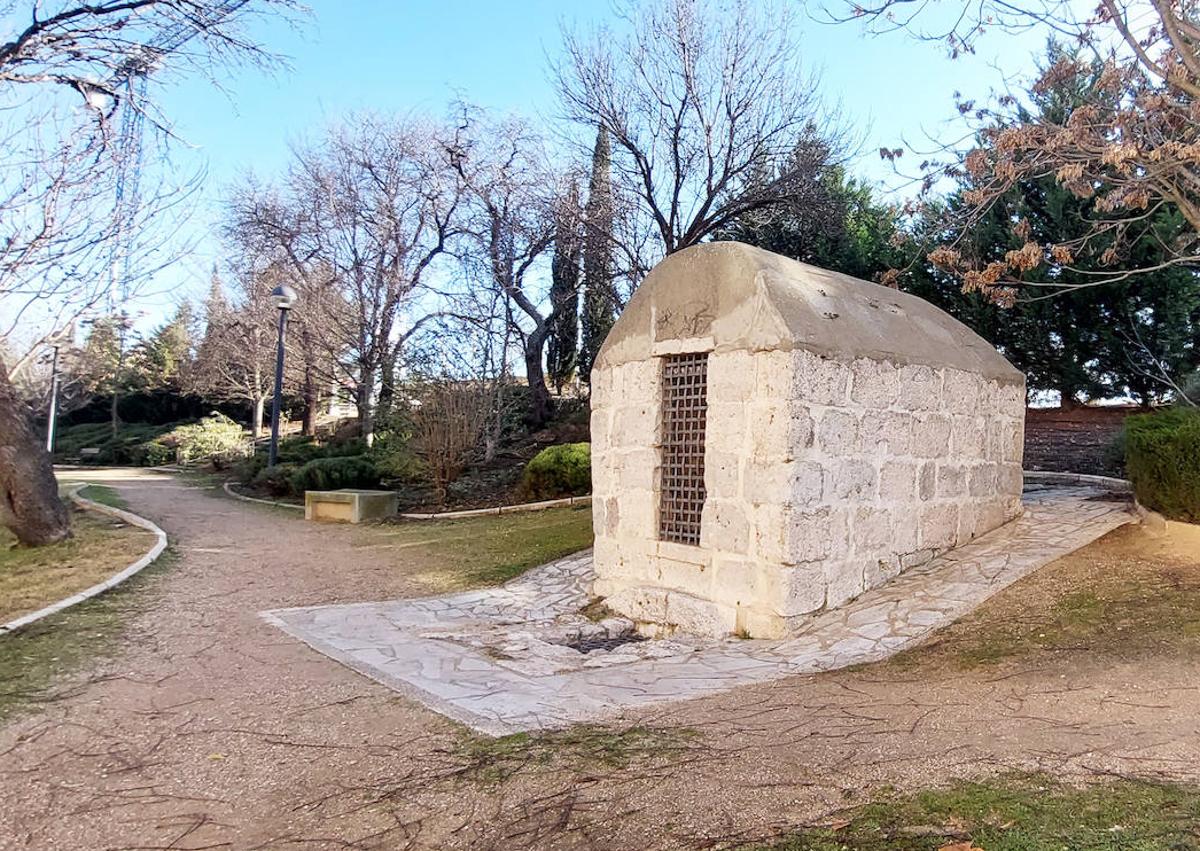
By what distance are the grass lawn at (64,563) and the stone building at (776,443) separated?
4802mm

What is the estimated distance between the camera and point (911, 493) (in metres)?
6.39

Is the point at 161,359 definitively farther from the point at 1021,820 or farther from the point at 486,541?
the point at 1021,820

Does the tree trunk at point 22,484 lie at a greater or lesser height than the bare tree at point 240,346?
lesser

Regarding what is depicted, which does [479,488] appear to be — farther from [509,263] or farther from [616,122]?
[616,122]

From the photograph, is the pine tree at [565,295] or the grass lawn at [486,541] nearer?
the grass lawn at [486,541]

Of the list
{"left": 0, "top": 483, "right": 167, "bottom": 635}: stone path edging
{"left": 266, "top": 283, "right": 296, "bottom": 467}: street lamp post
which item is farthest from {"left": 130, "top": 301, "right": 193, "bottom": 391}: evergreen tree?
{"left": 0, "top": 483, "right": 167, "bottom": 635}: stone path edging

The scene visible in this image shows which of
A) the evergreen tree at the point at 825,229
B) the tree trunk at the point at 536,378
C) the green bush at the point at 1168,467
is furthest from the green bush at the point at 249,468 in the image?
the green bush at the point at 1168,467

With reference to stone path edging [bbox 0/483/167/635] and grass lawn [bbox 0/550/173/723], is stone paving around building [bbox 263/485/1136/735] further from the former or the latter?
stone path edging [bbox 0/483/167/635]

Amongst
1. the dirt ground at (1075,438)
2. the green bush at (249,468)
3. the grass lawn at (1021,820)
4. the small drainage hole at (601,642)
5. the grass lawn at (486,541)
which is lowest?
the small drainage hole at (601,642)

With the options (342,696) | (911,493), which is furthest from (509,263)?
(342,696)

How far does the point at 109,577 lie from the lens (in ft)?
25.1

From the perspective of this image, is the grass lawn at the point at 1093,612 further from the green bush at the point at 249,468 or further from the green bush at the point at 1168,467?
the green bush at the point at 249,468

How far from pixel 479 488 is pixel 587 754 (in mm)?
11605

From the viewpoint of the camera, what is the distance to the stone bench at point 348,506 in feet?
42.8
